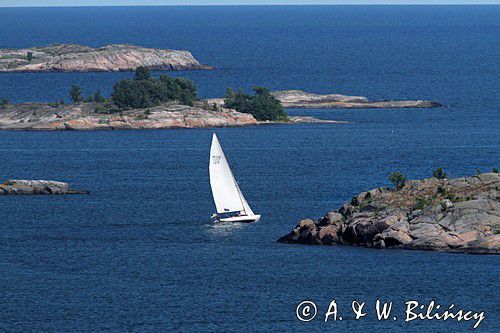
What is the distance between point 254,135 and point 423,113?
33.4m

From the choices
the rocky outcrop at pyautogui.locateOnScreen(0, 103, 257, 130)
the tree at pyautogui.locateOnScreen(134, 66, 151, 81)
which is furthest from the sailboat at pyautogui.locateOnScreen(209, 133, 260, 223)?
the tree at pyautogui.locateOnScreen(134, 66, 151, 81)

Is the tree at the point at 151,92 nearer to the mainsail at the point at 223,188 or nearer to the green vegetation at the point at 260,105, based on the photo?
the green vegetation at the point at 260,105

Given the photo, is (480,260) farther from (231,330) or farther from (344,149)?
(344,149)

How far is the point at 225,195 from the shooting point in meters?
104

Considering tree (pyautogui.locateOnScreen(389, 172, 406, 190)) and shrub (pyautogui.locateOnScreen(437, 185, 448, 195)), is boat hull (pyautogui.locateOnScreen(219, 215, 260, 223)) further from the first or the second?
shrub (pyautogui.locateOnScreen(437, 185, 448, 195))

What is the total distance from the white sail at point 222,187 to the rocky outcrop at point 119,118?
2516 inches

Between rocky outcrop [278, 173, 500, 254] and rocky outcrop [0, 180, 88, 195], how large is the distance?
98.1ft

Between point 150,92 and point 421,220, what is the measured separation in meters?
89.2

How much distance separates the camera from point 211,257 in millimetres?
88750

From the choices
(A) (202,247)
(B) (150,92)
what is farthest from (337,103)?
(A) (202,247)

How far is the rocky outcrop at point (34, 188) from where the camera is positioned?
11719cm

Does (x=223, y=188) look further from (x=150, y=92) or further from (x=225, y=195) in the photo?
(x=150, y=92)

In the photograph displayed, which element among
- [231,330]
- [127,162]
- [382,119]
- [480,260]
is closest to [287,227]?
[480,260]

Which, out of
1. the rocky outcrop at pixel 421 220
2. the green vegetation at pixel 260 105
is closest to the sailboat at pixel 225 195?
the rocky outcrop at pixel 421 220
